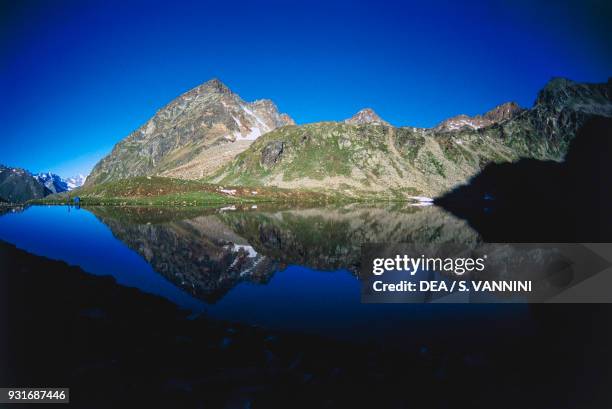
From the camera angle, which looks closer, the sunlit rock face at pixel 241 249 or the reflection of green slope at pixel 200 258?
the reflection of green slope at pixel 200 258

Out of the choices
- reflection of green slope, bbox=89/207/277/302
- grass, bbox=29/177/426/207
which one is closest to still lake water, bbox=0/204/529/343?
reflection of green slope, bbox=89/207/277/302

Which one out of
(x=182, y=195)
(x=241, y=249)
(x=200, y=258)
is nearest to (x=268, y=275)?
(x=200, y=258)

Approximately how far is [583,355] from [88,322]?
2338 centimetres

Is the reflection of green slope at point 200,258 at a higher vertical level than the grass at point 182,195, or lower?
lower

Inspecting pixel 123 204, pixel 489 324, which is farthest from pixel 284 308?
pixel 123 204

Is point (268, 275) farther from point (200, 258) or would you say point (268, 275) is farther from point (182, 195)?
point (182, 195)

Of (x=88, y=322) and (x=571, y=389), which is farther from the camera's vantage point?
(x=88, y=322)

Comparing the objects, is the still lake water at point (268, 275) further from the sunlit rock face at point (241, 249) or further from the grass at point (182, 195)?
the grass at point (182, 195)

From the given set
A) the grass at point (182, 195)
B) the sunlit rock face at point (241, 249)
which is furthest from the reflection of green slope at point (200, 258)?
the grass at point (182, 195)

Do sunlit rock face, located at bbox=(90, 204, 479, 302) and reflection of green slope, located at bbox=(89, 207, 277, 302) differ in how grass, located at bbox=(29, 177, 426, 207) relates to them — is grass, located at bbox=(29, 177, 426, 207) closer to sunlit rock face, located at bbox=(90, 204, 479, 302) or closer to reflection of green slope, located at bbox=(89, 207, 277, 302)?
sunlit rock face, located at bbox=(90, 204, 479, 302)

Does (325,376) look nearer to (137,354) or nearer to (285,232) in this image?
(137,354)

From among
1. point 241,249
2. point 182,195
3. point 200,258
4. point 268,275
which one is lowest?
point 268,275

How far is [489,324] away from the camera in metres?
19.6

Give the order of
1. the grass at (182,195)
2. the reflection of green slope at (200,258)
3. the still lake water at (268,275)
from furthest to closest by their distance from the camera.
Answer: the grass at (182,195) → the reflection of green slope at (200,258) → the still lake water at (268,275)
